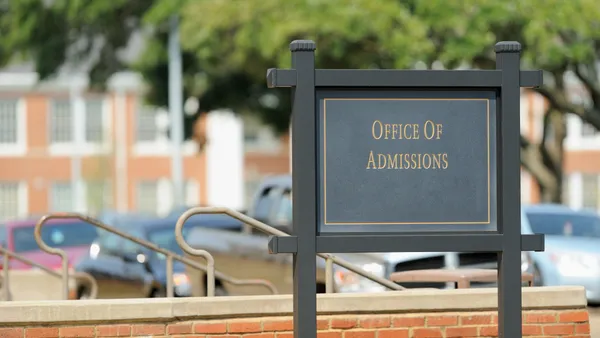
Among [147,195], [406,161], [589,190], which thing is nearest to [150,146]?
[147,195]

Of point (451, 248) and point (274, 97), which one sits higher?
point (274, 97)

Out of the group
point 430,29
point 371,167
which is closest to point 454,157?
point 371,167

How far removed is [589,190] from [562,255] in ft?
143

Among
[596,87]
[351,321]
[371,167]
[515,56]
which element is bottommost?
[351,321]

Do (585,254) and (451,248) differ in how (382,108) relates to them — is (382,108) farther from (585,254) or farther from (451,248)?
(585,254)

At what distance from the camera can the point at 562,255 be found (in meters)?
16.8

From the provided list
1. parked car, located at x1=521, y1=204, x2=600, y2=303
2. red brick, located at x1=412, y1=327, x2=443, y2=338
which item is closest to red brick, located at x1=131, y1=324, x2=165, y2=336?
red brick, located at x1=412, y1=327, x2=443, y2=338

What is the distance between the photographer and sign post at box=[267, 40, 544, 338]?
7133 millimetres

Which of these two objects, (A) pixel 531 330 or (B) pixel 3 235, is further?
(B) pixel 3 235

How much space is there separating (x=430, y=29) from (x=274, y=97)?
48.4ft

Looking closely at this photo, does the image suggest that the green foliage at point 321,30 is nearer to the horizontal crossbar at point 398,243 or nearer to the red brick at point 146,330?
the red brick at point 146,330

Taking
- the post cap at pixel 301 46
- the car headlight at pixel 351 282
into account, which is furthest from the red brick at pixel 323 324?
the car headlight at pixel 351 282

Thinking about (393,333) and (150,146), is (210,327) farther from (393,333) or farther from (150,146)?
(150,146)

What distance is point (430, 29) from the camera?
2578 centimetres
